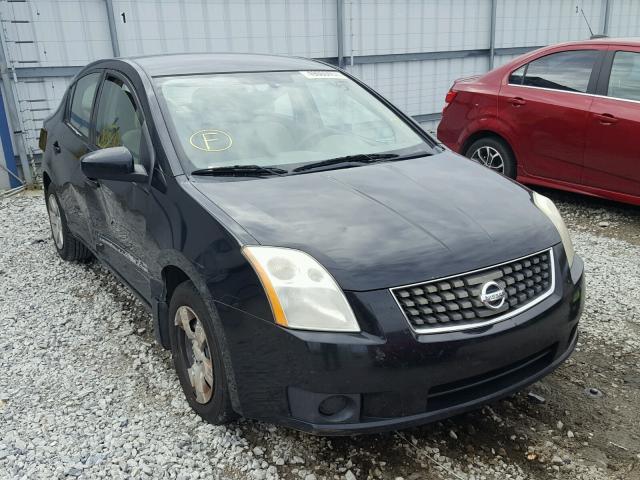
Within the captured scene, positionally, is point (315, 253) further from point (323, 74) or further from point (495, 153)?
point (495, 153)

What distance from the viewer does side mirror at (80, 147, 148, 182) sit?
9.80 ft

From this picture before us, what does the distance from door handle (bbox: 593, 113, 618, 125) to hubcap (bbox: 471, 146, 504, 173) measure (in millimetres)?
1094

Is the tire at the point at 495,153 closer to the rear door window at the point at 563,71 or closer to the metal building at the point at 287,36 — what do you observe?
the rear door window at the point at 563,71

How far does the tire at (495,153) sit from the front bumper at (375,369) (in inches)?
160

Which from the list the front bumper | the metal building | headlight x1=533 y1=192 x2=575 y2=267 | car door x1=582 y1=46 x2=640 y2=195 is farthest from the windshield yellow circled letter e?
the metal building

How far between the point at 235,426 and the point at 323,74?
2192 millimetres

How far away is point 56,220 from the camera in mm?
5109

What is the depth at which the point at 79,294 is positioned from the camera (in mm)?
4492

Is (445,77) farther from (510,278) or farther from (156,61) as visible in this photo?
(510,278)

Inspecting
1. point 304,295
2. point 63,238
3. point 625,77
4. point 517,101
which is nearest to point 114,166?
point 304,295

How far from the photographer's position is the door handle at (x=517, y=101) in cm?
612

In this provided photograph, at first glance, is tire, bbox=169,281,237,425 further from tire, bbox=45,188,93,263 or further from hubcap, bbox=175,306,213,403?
tire, bbox=45,188,93,263

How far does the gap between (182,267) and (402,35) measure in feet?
27.0

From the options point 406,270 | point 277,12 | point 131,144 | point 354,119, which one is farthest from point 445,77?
point 406,270
